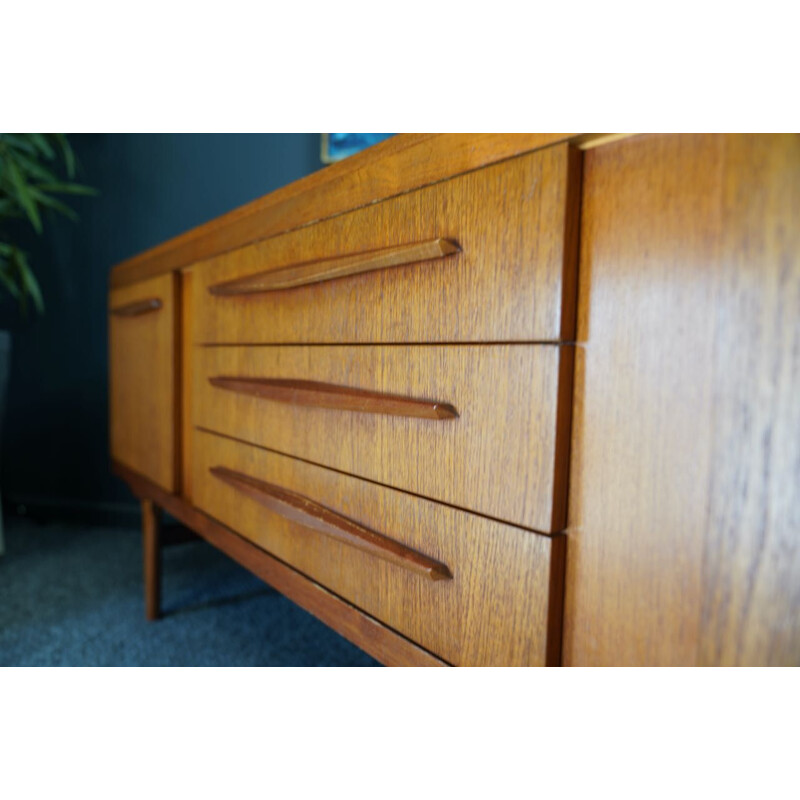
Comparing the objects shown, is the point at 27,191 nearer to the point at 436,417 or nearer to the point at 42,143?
the point at 42,143

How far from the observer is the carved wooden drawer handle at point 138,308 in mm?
1149

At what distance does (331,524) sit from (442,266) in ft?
1.07

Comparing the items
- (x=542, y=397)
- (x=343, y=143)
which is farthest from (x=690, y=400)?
(x=343, y=143)

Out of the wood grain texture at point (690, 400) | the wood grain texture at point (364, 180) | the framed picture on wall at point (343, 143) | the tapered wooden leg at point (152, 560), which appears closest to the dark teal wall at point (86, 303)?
the framed picture on wall at point (343, 143)

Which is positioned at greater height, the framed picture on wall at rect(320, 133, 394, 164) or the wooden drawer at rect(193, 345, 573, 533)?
the framed picture on wall at rect(320, 133, 394, 164)

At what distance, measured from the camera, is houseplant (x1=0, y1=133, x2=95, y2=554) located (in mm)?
1848

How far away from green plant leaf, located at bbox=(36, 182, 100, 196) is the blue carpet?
114 centimetres

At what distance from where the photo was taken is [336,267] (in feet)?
2.14

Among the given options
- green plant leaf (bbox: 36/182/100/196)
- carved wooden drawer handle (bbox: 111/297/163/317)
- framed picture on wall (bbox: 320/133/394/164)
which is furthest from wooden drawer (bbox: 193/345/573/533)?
green plant leaf (bbox: 36/182/100/196)

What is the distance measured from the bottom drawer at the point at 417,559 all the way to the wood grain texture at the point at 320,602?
0.01m

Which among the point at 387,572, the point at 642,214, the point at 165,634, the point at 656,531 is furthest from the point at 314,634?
the point at 642,214

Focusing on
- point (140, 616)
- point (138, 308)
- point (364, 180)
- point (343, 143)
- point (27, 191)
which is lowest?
point (140, 616)

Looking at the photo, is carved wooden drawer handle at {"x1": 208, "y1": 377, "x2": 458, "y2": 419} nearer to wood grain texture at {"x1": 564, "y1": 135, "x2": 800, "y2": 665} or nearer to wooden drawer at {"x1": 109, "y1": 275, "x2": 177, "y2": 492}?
wood grain texture at {"x1": 564, "y1": 135, "x2": 800, "y2": 665}

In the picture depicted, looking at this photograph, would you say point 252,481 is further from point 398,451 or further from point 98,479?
point 98,479
